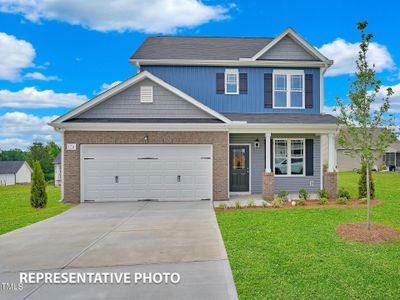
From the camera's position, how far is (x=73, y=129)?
1286 cm

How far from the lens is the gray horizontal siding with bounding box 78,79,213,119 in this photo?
43.3 ft

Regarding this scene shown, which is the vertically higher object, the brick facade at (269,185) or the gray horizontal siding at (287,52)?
the gray horizontal siding at (287,52)

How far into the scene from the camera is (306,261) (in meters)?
5.78

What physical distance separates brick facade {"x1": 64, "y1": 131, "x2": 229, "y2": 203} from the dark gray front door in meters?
1.84

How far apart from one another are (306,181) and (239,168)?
3.28 metres

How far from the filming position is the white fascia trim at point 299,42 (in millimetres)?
15285

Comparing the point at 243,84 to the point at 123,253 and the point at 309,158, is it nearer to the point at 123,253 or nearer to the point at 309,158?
the point at 309,158

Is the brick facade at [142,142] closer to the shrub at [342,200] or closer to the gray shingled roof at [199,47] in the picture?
the shrub at [342,200]

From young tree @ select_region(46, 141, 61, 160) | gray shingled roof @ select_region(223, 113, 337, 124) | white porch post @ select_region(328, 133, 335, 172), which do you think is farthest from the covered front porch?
young tree @ select_region(46, 141, 61, 160)

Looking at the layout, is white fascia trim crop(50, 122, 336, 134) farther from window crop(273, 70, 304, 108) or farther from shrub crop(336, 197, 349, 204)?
shrub crop(336, 197, 349, 204)

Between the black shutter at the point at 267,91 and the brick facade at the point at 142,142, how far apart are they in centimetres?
365

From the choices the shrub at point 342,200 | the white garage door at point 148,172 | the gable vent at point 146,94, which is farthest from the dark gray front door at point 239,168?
the gable vent at point 146,94

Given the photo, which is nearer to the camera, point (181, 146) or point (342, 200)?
point (342, 200)

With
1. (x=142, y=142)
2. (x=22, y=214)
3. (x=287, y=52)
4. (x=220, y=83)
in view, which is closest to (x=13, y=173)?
(x=22, y=214)
